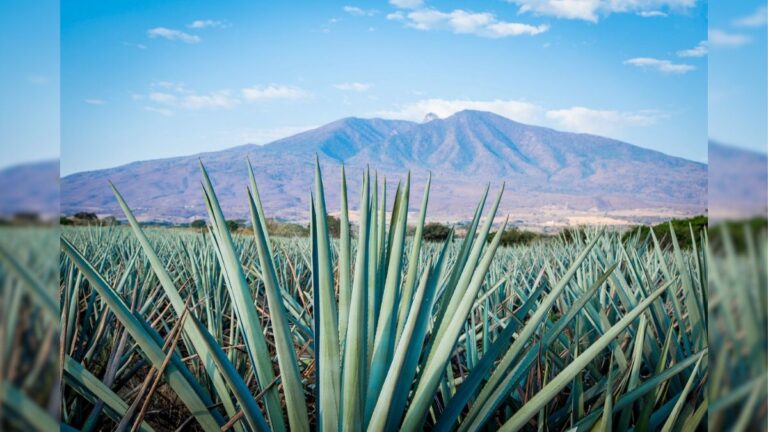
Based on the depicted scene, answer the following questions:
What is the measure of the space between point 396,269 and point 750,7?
517mm

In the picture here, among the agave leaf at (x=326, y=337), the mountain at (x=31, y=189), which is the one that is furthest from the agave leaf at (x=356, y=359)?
the mountain at (x=31, y=189)

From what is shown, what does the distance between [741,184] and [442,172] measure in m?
89.2

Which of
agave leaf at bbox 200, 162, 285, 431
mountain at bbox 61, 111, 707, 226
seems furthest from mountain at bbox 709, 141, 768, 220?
mountain at bbox 61, 111, 707, 226

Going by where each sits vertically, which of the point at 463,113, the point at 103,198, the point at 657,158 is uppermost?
the point at 463,113

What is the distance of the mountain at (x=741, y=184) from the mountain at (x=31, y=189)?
14.4 inches

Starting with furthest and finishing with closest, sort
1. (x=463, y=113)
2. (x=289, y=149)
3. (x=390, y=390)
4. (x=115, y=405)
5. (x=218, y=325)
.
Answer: (x=463, y=113), (x=289, y=149), (x=218, y=325), (x=115, y=405), (x=390, y=390)

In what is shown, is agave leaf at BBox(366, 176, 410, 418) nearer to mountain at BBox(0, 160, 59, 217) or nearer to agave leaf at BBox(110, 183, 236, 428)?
agave leaf at BBox(110, 183, 236, 428)

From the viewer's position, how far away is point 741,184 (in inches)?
13.1

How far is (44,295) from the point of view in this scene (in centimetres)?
29

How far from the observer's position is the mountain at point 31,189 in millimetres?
287

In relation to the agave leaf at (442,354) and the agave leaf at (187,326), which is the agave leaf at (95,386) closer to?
the agave leaf at (187,326)

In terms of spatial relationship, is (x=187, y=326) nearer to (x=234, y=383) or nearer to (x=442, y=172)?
(x=234, y=383)

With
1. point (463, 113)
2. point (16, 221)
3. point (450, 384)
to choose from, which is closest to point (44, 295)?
point (16, 221)

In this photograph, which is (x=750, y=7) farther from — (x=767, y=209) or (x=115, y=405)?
(x=115, y=405)
